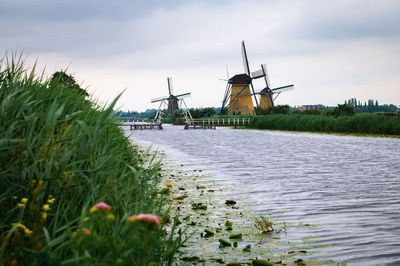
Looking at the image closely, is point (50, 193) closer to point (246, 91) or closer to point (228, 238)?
point (228, 238)

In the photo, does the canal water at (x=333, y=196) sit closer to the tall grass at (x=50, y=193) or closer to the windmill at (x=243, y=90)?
the tall grass at (x=50, y=193)

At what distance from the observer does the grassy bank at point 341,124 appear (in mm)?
30469

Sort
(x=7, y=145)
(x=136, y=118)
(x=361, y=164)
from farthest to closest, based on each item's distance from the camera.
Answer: (x=136, y=118) → (x=361, y=164) → (x=7, y=145)

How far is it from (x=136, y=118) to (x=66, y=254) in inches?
3413

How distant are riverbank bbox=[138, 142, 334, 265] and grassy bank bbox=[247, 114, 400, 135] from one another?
25.5 m

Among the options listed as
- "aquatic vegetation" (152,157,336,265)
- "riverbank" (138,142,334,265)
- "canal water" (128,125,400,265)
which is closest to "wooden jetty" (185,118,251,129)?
"canal water" (128,125,400,265)

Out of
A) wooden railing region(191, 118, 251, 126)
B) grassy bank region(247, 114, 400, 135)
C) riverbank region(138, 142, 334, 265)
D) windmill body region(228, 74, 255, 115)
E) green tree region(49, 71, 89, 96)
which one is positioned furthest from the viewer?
windmill body region(228, 74, 255, 115)

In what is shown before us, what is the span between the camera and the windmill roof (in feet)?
221

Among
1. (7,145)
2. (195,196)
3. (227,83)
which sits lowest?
(195,196)

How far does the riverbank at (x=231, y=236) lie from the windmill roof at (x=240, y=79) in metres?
59.4

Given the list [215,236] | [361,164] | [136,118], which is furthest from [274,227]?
[136,118]

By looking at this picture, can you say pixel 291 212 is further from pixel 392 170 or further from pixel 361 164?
pixel 361 164

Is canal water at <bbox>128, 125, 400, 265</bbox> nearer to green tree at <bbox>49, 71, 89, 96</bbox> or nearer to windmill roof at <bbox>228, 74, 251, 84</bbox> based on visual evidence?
green tree at <bbox>49, 71, 89, 96</bbox>

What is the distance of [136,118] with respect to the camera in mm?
88750
